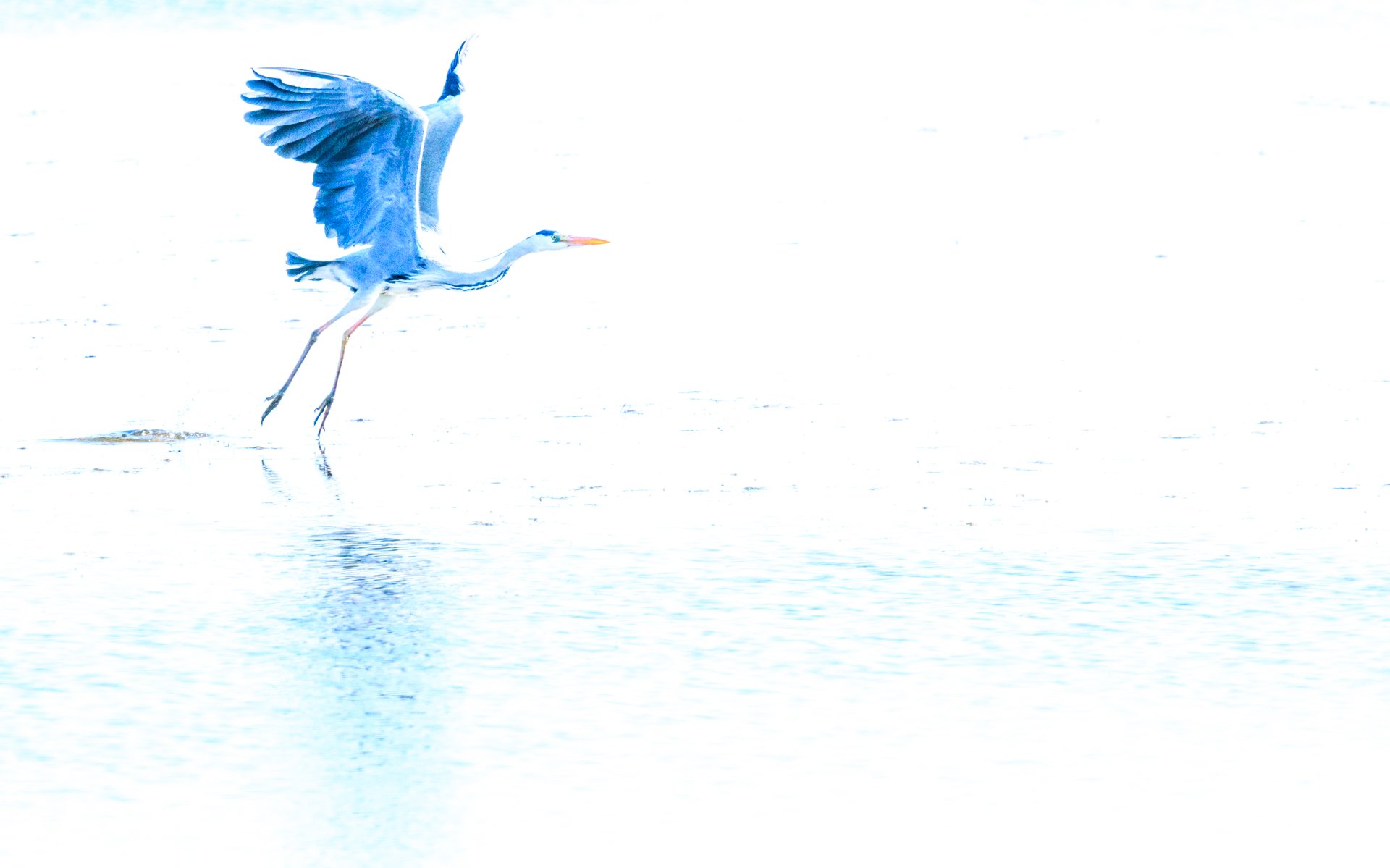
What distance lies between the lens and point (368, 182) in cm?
1075

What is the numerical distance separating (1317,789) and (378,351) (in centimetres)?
712

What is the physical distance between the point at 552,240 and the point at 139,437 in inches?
82.8

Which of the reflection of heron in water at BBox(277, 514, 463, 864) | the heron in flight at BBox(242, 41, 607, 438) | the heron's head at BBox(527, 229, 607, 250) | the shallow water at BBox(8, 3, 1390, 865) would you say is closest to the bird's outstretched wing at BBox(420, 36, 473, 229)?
the heron in flight at BBox(242, 41, 607, 438)

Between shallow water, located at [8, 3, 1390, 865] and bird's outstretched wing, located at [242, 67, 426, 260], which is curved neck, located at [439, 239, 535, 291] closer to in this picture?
bird's outstretched wing, located at [242, 67, 426, 260]

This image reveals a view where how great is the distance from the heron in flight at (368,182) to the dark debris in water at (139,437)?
0.37m

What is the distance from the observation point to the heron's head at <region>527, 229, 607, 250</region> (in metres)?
10.7

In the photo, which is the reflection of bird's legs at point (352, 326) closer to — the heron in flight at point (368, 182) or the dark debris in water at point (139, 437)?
the heron in flight at point (368, 182)

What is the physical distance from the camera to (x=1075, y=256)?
1419cm

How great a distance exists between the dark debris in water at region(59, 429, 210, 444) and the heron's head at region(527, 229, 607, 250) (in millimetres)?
1765

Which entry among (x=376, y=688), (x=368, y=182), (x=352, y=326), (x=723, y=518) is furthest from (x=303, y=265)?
(x=376, y=688)

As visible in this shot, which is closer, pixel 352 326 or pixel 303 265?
pixel 303 265

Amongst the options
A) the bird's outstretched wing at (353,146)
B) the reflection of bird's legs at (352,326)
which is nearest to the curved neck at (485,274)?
the bird's outstretched wing at (353,146)

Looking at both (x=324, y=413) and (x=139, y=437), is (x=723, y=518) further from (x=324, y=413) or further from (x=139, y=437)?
(x=139, y=437)

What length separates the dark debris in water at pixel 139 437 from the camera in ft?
33.0
